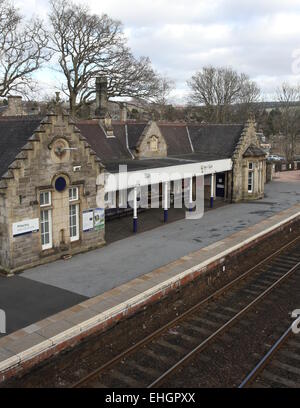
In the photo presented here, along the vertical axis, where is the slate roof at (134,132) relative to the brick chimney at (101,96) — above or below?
below

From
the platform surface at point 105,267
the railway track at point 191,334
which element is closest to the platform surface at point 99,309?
the platform surface at point 105,267

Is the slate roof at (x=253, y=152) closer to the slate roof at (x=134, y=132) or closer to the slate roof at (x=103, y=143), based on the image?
the slate roof at (x=134, y=132)

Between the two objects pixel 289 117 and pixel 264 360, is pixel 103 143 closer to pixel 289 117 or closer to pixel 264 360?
pixel 264 360

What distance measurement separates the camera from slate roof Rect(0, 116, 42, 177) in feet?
48.6

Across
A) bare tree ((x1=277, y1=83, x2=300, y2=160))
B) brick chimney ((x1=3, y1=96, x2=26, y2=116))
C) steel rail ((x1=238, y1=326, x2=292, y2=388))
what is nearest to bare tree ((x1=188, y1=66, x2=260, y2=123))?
bare tree ((x1=277, y1=83, x2=300, y2=160))

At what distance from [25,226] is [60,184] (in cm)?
212

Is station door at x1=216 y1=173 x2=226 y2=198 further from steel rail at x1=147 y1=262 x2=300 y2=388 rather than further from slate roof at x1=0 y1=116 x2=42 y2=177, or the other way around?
slate roof at x1=0 y1=116 x2=42 y2=177

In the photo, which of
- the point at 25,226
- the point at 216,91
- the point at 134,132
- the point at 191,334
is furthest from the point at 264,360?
the point at 216,91

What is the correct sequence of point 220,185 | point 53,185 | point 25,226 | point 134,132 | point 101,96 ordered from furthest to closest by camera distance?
point 220,185 → point 101,96 → point 134,132 → point 53,185 → point 25,226

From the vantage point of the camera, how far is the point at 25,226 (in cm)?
1457

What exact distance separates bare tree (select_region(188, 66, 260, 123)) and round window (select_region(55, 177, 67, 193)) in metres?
50.5

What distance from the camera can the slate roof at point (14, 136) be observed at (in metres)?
14.8

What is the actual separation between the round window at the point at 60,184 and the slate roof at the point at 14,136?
1.75 meters
